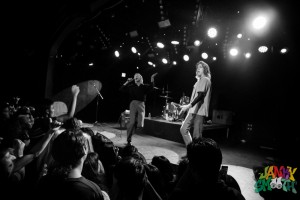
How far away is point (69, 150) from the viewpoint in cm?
148

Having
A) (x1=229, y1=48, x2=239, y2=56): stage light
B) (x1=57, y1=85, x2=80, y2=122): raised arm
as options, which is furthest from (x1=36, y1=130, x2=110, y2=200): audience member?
(x1=229, y1=48, x2=239, y2=56): stage light

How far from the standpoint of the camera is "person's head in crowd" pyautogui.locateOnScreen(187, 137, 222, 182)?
135 cm

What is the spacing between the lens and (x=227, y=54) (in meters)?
8.22

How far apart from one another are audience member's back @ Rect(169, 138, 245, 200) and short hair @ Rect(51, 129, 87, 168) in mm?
717

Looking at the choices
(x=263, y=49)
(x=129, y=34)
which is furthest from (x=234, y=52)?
(x=129, y=34)

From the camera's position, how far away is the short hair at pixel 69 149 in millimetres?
1463

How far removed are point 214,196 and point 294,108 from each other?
8749 millimetres

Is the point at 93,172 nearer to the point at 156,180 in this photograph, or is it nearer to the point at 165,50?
the point at 156,180

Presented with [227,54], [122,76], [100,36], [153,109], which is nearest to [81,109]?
[122,76]

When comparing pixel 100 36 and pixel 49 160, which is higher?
pixel 100 36

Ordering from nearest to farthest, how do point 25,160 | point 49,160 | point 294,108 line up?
point 25,160 < point 49,160 < point 294,108

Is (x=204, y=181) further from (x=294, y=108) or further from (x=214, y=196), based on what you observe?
(x=294, y=108)

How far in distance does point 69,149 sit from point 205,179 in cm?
97

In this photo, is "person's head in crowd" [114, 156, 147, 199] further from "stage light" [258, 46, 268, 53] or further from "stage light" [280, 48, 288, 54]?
"stage light" [280, 48, 288, 54]
